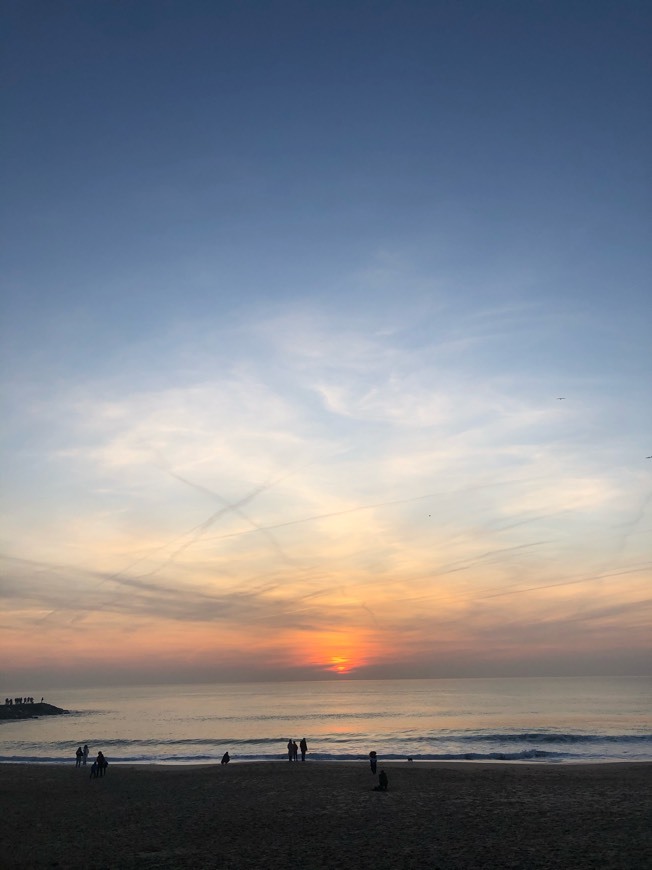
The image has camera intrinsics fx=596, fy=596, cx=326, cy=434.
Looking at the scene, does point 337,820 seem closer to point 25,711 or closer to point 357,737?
point 357,737

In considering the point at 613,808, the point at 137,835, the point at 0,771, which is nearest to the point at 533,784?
the point at 613,808

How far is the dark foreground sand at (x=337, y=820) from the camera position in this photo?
17.1 m

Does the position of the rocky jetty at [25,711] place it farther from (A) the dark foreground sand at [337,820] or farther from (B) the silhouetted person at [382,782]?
(B) the silhouetted person at [382,782]

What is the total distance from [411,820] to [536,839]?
4.95 m

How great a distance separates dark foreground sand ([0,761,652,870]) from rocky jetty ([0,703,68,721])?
9195 cm

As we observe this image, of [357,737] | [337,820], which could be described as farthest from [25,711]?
[337,820]

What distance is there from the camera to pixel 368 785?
97.2 ft

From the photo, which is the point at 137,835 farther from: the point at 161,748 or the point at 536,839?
the point at 161,748

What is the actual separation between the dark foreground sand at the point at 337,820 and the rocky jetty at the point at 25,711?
302ft

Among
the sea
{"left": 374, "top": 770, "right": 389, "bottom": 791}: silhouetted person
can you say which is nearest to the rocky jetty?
the sea

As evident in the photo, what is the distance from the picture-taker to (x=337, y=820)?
2202 centimetres

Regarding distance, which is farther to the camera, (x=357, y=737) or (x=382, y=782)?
(x=357, y=737)

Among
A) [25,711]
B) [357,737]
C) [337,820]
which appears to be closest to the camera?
[337,820]

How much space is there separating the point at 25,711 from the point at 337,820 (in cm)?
12086
